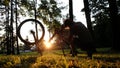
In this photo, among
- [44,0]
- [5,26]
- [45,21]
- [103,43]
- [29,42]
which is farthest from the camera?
[103,43]

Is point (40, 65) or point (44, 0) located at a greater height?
point (44, 0)

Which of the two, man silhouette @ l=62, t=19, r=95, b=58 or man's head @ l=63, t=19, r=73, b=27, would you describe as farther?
man silhouette @ l=62, t=19, r=95, b=58

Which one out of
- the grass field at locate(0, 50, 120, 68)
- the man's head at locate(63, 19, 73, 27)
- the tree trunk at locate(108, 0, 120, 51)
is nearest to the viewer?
the grass field at locate(0, 50, 120, 68)

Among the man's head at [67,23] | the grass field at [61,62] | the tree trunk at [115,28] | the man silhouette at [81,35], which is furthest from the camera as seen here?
the tree trunk at [115,28]

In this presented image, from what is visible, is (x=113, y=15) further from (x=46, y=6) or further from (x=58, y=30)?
(x=46, y=6)

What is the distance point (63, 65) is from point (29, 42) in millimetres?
4389

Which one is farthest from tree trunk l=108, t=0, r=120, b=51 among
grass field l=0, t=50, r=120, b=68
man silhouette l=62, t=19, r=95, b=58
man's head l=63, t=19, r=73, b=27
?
grass field l=0, t=50, r=120, b=68

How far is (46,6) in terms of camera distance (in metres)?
56.8

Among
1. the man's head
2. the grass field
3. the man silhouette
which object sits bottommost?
the grass field

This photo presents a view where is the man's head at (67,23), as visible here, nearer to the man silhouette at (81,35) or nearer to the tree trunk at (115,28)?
the man silhouette at (81,35)

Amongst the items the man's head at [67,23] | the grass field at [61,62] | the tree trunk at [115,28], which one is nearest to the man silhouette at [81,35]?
the man's head at [67,23]

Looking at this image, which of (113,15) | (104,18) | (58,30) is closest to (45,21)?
(104,18)

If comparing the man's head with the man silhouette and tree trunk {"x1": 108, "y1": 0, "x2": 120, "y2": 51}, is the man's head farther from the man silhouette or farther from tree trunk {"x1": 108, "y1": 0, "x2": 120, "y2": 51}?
tree trunk {"x1": 108, "y1": 0, "x2": 120, "y2": 51}

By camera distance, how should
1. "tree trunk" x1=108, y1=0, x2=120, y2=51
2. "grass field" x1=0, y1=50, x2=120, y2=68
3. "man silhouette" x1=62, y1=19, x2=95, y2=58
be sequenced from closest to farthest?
1. "grass field" x1=0, y1=50, x2=120, y2=68
2. "man silhouette" x1=62, y1=19, x2=95, y2=58
3. "tree trunk" x1=108, y1=0, x2=120, y2=51
